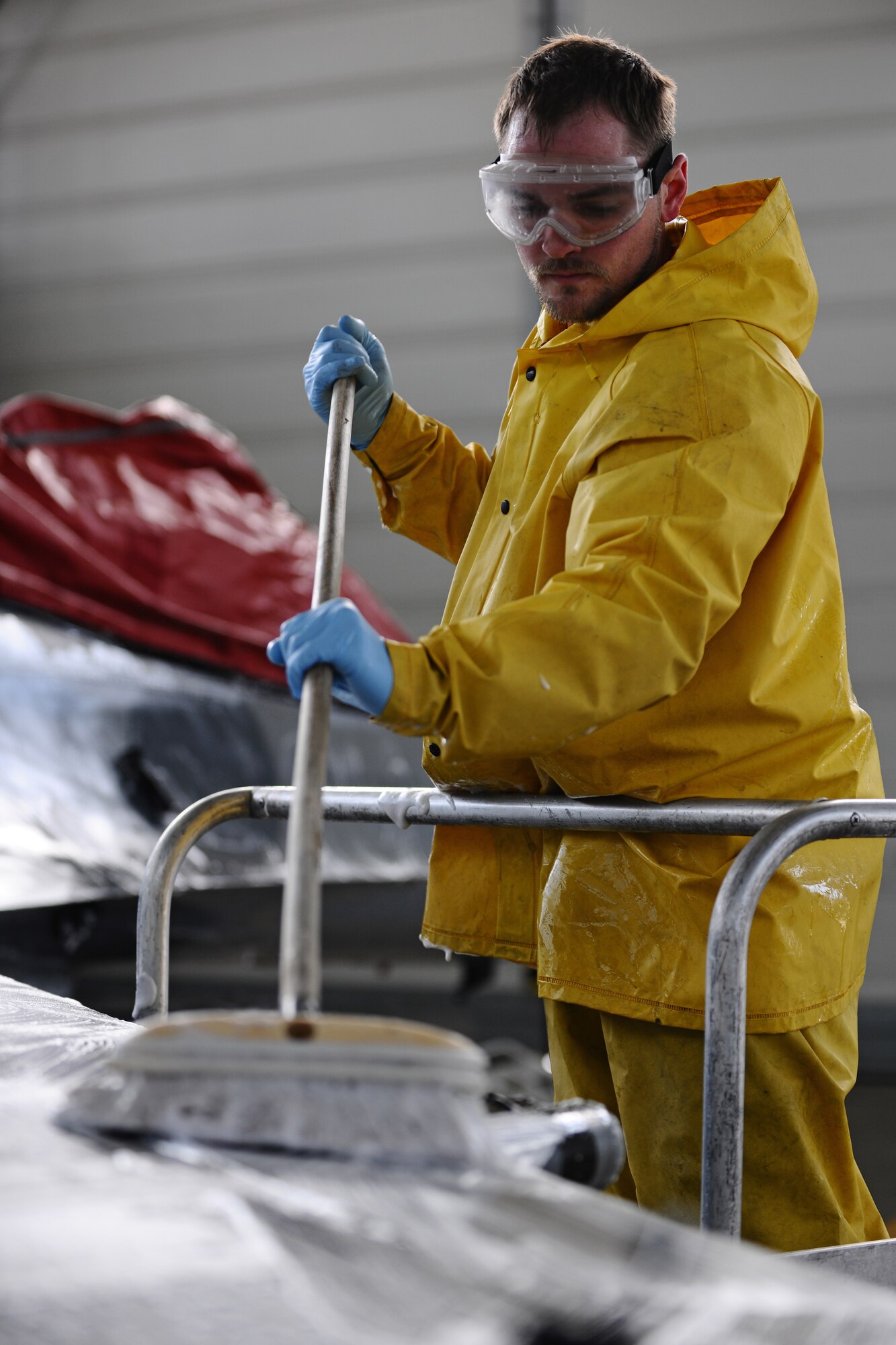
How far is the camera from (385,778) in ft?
11.9

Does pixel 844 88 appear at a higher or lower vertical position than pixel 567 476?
higher

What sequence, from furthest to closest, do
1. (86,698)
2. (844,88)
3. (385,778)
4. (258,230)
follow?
(258,230) < (844,88) < (385,778) < (86,698)

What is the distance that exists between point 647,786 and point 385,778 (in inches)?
89.3

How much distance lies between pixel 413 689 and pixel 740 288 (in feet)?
1.98

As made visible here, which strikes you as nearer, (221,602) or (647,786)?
(647,786)

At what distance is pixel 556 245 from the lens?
1472 mm

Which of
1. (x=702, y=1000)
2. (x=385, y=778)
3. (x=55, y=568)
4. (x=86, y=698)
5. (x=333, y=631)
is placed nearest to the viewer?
(x=333, y=631)

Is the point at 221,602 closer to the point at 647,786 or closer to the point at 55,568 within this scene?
the point at 55,568

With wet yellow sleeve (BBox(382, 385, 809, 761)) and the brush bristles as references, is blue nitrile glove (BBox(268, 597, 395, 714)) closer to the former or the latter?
wet yellow sleeve (BBox(382, 385, 809, 761))

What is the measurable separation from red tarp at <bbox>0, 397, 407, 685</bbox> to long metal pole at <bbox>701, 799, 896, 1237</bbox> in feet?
7.34

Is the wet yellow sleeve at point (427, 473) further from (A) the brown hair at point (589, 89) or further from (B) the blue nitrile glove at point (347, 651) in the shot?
(B) the blue nitrile glove at point (347, 651)

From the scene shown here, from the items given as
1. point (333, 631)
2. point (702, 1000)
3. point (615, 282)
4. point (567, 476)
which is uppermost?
point (615, 282)

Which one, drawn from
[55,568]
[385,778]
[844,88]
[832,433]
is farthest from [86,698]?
[844,88]

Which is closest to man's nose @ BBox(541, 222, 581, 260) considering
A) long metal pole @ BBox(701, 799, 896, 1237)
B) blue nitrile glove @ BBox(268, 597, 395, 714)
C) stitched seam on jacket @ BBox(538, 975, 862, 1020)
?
blue nitrile glove @ BBox(268, 597, 395, 714)
